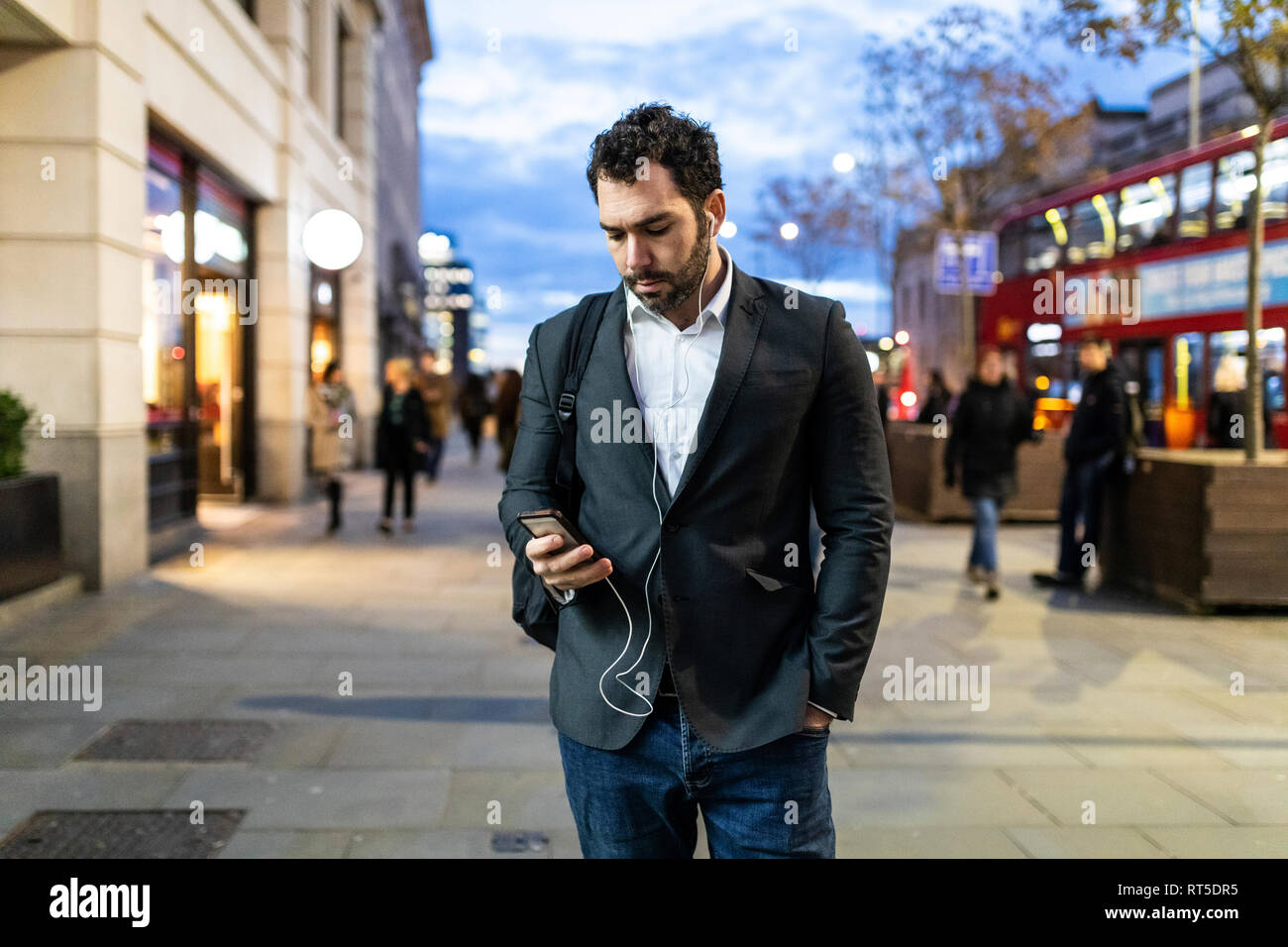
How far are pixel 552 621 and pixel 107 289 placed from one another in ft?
26.4

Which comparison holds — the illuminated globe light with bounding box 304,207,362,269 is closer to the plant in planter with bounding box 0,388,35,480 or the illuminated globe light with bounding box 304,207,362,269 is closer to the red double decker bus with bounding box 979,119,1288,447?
the plant in planter with bounding box 0,388,35,480

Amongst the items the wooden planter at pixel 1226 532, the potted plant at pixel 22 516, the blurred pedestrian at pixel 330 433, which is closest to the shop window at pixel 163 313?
the blurred pedestrian at pixel 330 433

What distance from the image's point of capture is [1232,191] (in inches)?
547

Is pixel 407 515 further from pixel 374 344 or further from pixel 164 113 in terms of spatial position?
pixel 374 344

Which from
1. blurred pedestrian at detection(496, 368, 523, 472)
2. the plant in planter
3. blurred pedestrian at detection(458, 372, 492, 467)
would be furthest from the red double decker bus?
blurred pedestrian at detection(458, 372, 492, 467)

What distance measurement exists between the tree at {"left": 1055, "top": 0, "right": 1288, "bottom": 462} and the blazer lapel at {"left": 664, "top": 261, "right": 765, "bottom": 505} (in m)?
7.20

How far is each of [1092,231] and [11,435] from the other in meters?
14.1

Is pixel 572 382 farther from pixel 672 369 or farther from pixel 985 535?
pixel 985 535

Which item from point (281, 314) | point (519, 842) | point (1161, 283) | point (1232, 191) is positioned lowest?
point (519, 842)

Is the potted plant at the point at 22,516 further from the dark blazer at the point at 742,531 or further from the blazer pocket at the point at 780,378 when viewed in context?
the blazer pocket at the point at 780,378

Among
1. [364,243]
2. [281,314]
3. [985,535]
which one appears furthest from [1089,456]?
[364,243]

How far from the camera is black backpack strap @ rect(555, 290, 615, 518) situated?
2258mm

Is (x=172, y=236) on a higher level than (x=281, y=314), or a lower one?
higher
